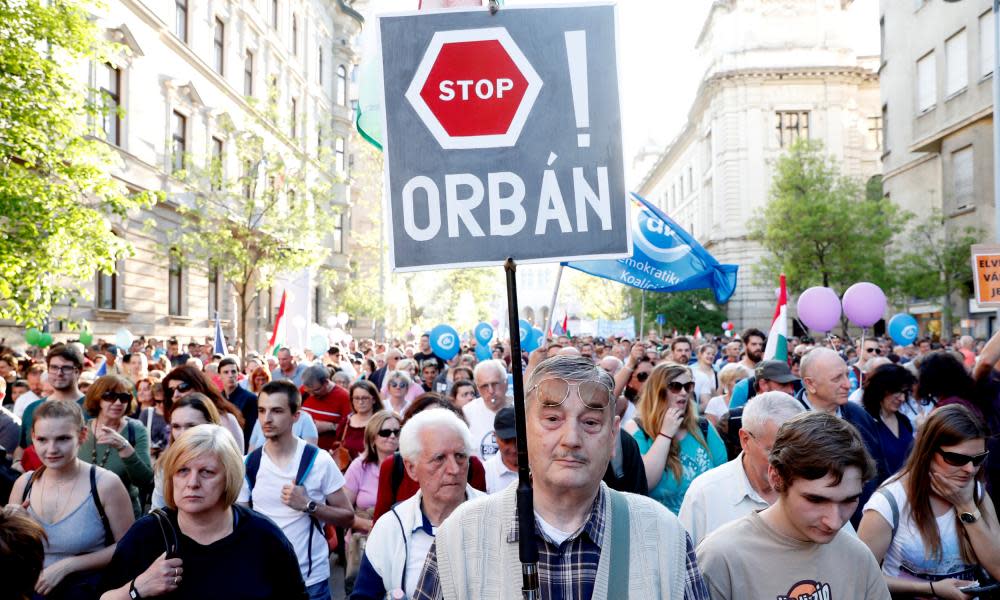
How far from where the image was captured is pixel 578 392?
7.20 ft

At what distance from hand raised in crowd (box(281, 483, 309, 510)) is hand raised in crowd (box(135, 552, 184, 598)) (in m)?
1.35

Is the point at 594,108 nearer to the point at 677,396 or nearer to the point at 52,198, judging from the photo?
the point at 677,396

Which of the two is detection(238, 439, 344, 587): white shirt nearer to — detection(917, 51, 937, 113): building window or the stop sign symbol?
the stop sign symbol

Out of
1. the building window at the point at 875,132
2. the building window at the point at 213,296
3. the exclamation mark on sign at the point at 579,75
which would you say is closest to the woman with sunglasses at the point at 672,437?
the exclamation mark on sign at the point at 579,75

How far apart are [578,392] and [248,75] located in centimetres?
3295

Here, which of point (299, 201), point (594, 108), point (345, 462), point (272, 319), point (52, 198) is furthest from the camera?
point (272, 319)

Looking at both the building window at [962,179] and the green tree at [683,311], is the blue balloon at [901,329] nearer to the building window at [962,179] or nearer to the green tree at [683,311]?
the building window at [962,179]

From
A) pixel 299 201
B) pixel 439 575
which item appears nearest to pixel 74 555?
pixel 439 575

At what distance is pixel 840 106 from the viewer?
182 ft

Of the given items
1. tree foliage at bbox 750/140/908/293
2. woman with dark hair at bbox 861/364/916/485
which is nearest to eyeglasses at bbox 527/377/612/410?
woman with dark hair at bbox 861/364/916/485

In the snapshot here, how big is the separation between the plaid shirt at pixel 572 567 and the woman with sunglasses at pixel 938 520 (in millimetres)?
1904

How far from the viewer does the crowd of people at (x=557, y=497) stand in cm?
216

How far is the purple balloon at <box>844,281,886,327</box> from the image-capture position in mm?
11469

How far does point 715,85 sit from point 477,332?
142ft
